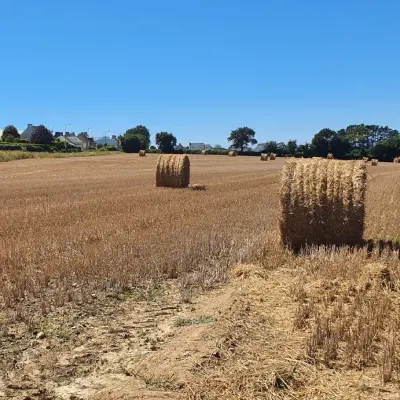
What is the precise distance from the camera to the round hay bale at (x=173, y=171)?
2070 cm

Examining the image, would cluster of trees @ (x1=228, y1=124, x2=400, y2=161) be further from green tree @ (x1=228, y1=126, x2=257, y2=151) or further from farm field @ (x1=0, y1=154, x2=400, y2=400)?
farm field @ (x1=0, y1=154, x2=400, y2=400)

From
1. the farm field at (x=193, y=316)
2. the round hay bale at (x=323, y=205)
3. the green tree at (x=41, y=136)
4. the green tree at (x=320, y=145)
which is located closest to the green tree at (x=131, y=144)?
the green tree at (x=41, y=136)

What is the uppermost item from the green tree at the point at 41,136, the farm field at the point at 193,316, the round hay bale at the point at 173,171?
the green tree at the point at 41,136

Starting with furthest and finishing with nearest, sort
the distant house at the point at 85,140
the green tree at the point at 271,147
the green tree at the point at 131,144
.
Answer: the distant house at the point at 85,140 < the green tree at the point at 131,144 < the green tree at the point at 271,147

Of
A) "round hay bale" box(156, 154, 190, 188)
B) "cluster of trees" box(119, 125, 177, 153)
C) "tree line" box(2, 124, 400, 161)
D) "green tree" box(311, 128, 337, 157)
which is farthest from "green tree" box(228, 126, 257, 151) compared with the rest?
"round hay bale" box(156, 154, 190, 188)

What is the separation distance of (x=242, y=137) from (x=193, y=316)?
387 feet

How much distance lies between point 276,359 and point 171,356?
34.5 inches

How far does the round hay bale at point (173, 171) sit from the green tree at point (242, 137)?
3989 inches

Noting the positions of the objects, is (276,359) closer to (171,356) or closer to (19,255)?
(171,356)

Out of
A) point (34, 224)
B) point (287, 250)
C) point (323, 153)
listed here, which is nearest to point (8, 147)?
point (323, 153)

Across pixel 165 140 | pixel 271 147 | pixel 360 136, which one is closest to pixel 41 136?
pixel 165 140

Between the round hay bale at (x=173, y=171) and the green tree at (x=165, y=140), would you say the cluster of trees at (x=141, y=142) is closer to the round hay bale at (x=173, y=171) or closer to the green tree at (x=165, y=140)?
the green tree at (x=165, y=140)

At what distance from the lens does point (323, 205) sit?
8.98m

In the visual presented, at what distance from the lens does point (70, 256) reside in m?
7.90
